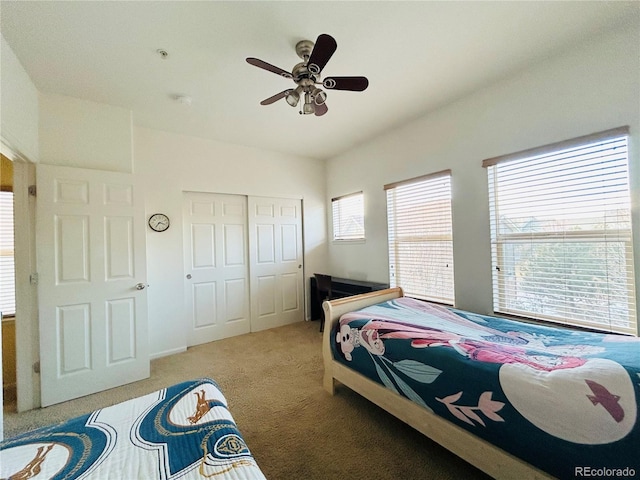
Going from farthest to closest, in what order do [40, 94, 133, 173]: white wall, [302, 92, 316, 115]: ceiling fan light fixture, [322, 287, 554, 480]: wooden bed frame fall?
[40, 94, 133, 173]: white wall, [302, 92, 316, 115]: ceiling fan light fixture, [322, 287, 554, 480]: wooden bed frame

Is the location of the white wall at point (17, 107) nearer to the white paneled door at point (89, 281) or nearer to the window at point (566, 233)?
the white paneled door at point (89, 281)

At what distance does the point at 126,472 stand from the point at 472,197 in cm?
306

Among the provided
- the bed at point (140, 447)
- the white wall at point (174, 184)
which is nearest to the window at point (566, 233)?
the bed at point (140, 447)

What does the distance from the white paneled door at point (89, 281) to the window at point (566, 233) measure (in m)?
3.60

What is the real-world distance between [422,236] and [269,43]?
97.7 inches

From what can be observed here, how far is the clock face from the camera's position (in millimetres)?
3076

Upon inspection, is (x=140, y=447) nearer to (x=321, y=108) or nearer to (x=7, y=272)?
(x=321, y=108)

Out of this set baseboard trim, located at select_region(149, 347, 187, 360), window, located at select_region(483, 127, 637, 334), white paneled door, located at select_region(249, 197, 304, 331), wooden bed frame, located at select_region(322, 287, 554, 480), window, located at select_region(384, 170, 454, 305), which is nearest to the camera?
wooden bed frame, located at select_region(322, 287, 554, 480)

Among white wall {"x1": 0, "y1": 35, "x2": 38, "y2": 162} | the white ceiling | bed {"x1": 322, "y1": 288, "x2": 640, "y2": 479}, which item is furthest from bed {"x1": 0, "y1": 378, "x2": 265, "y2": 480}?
the white ceiling

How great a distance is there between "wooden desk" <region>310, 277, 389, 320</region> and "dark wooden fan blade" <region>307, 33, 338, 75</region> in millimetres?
2569

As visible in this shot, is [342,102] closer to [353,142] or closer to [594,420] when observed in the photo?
[353,142]

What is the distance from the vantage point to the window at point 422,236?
2.85m

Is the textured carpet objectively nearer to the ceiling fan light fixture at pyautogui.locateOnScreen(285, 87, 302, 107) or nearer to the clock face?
the clock face

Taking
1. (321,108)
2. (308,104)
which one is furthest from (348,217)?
(308,104)
